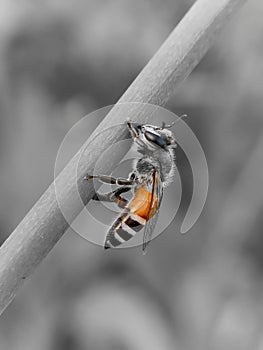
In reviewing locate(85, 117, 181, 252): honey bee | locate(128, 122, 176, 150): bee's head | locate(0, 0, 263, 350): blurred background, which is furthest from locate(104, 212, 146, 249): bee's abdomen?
locate(0, 0, 263, 350): blurred background

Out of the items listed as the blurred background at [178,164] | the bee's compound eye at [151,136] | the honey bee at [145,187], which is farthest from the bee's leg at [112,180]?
the blurred background at [178,164]

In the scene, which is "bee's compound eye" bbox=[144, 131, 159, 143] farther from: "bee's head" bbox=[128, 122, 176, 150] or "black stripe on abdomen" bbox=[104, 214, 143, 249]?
"black stripe on abdomen" bbox=[104, 214, 143, 249]

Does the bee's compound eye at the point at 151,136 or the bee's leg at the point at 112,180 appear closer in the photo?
the bee's leg at the point at 112,180

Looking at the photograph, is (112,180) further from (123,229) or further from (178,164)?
(178,164)

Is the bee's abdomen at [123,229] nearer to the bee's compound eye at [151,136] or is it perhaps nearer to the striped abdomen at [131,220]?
Answer: the striped abdomen at [131,220]

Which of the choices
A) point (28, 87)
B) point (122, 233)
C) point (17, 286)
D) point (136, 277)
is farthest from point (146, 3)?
point (17, 286)

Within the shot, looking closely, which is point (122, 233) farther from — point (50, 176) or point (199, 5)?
point (50, 176)
